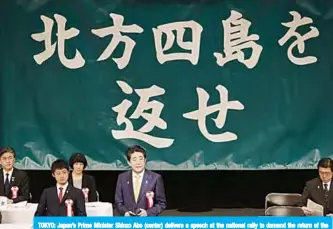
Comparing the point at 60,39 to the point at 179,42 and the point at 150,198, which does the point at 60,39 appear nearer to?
the point at 179,42

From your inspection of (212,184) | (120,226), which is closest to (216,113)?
(212,184)

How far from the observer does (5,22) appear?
649 cm

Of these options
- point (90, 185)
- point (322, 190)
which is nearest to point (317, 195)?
point (322, 190)

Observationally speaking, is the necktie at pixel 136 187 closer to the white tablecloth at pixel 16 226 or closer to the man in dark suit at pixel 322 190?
the white tablecloth at pixel 16 226

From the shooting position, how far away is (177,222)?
3836mm

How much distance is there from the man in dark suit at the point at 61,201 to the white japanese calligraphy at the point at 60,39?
1.74 m

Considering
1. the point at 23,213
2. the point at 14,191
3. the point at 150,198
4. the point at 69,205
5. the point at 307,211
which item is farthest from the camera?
the point at 14,191

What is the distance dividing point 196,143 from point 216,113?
0.34 meters

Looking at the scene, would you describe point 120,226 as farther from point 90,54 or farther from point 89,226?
point 90,54

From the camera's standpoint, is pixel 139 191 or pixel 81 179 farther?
pixel 81 179

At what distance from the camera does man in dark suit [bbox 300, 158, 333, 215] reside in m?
5.33

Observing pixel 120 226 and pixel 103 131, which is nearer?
pixel 120 226

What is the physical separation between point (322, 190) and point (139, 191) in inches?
56.1

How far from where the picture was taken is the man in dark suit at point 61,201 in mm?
4895
